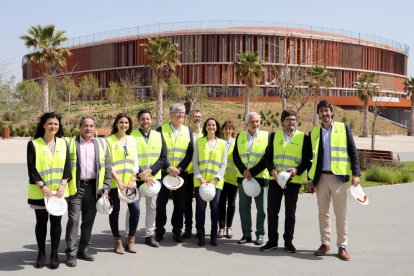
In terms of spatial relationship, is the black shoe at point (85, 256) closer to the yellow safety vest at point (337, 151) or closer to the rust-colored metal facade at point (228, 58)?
the yellow safety vest at point (337, 151)

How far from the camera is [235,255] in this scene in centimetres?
639

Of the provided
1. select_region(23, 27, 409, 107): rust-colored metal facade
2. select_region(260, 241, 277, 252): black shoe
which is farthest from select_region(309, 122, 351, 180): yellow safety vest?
select_region(23, 27, 409, 107): rust-colored metal facade

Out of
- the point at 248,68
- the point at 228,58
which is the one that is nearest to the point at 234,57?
the point at 228,58

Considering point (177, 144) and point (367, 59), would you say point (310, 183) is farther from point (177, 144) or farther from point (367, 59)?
point (367, 59)

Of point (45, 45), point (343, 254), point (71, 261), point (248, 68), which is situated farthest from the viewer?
point (248, 68)

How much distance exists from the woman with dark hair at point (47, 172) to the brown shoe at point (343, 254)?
343cm

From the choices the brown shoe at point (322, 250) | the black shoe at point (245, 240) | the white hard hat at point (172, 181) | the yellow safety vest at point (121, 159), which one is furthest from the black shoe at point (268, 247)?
the yellow safety vest at point (121, 159)

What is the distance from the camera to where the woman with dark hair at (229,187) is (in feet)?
24.2

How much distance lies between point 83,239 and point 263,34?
71332 mm

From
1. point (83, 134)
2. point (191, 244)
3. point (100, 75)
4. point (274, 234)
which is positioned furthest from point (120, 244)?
point (100, 75)

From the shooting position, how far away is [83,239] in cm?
616

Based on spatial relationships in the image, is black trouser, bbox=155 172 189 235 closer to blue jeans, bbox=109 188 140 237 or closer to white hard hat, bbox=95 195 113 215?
blue jeans, bbox=109 188 140 237

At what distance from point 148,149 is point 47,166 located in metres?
1.53

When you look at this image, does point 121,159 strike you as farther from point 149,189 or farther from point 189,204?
point 189,204
